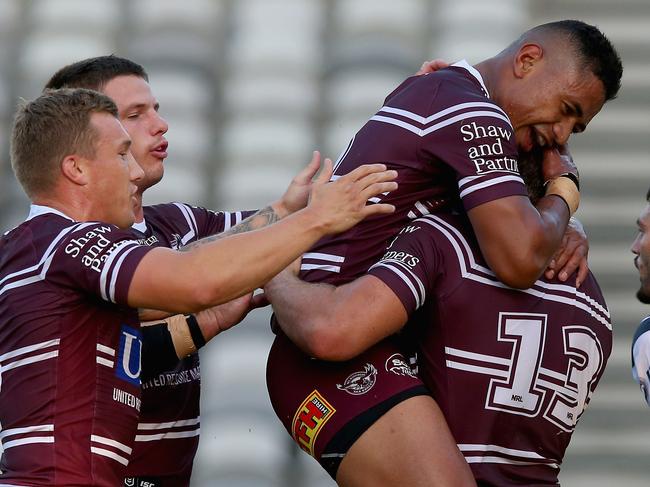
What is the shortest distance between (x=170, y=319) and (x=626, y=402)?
5.08 ft

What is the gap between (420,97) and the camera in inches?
97.7

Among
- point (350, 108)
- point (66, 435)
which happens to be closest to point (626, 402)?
point (350, 108)

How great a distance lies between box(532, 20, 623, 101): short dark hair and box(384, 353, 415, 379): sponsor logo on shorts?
712 mm

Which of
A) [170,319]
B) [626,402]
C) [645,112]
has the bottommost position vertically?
[626,402]

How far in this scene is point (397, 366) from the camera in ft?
7.91

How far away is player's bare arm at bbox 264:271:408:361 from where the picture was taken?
7.57ft

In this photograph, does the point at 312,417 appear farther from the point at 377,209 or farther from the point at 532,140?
the point at 532,140

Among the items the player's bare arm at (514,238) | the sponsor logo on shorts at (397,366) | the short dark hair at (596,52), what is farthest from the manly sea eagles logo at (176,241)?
the short dark hair at (596,52)

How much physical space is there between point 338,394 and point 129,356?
0.40 metres

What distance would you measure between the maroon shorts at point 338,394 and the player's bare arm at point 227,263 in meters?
0.30

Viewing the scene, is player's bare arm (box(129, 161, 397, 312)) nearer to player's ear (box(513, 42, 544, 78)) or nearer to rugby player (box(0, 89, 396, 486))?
rugby player (box(0, 89, 396, 486))

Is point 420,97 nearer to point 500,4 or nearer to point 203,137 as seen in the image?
point 203,137

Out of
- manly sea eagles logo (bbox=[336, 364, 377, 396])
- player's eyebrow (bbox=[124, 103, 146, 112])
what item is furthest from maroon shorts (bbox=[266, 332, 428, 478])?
player's eyebrow (bbox=[124, 103, 146, 112])

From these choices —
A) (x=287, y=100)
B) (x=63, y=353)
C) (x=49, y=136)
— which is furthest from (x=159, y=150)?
(x=287, y=100)
